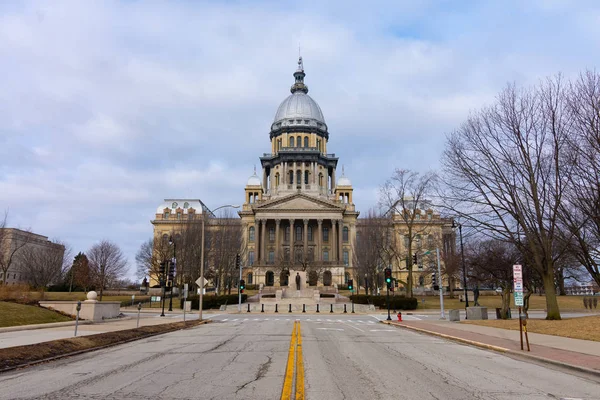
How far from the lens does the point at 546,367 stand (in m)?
11.4

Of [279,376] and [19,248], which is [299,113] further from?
[279,376]

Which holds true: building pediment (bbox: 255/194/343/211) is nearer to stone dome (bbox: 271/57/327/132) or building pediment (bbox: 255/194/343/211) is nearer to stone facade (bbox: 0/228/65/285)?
stone dome (bbox: 271/57/327/132)

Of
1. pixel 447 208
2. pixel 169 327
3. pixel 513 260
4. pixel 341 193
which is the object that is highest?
pixel 341 193

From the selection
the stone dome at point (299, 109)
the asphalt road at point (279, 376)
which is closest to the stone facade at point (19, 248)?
the stone dome at point (299, 109)

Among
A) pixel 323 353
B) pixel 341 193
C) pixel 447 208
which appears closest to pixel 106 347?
pixel 323 353

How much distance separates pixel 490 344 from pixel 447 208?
543 inches

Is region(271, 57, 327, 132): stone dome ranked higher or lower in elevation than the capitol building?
higher

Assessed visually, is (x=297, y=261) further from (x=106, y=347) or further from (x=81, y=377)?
(x=81, y=377)

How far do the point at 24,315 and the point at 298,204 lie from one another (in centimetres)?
7914

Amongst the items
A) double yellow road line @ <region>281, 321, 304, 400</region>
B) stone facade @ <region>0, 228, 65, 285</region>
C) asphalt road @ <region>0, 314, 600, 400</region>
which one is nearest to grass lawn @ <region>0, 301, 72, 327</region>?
asphalt road @ <region>0, 314, 600, 400</region>

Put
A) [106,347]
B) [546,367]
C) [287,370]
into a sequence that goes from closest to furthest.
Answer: [287,370] < [546,367] < [106,347]

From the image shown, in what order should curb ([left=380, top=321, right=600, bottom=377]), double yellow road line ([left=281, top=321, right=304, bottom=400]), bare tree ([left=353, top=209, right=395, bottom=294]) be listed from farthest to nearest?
bare tree ([left=353, top=209, right=395, bottom=294]) → curb ([left=380, top=321, right=600, bottom=377]) → double yellow road line ([left=281, top=321, right=304, bottom=400])

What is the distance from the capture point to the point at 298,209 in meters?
99.3

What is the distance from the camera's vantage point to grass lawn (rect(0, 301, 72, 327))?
67.2ft
